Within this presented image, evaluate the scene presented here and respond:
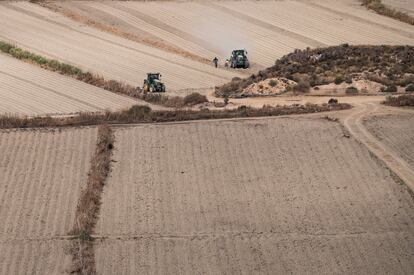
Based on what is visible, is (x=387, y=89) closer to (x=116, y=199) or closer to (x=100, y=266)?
(x=116, y=199)

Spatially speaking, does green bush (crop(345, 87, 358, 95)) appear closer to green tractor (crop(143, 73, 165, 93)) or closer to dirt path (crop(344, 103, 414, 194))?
dirt path (crop(344, 103, 414, 194))

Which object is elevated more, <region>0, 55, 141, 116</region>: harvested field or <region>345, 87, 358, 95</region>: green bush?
<region>345, 87, 358, 95</region>: green bush

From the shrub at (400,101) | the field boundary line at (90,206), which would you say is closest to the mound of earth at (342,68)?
the shrub at (400,101)

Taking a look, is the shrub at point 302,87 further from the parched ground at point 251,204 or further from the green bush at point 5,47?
the green bush at point 5,47

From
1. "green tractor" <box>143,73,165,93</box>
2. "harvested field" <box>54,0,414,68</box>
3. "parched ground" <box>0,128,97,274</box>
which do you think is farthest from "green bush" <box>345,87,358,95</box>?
"parched ground" <box>0,128,97,274</box>

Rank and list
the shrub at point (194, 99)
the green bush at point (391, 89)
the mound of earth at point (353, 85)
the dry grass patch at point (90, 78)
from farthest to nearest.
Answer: the dry grass patch at point (90, 78) → the mound of earth at point (353, 85) → the green bush at point (391, 89) → the shrub at point (194, 99)

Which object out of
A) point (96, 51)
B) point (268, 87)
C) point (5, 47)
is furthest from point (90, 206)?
point (5, 47)

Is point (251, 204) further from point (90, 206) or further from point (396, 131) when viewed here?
point (396, 131)
